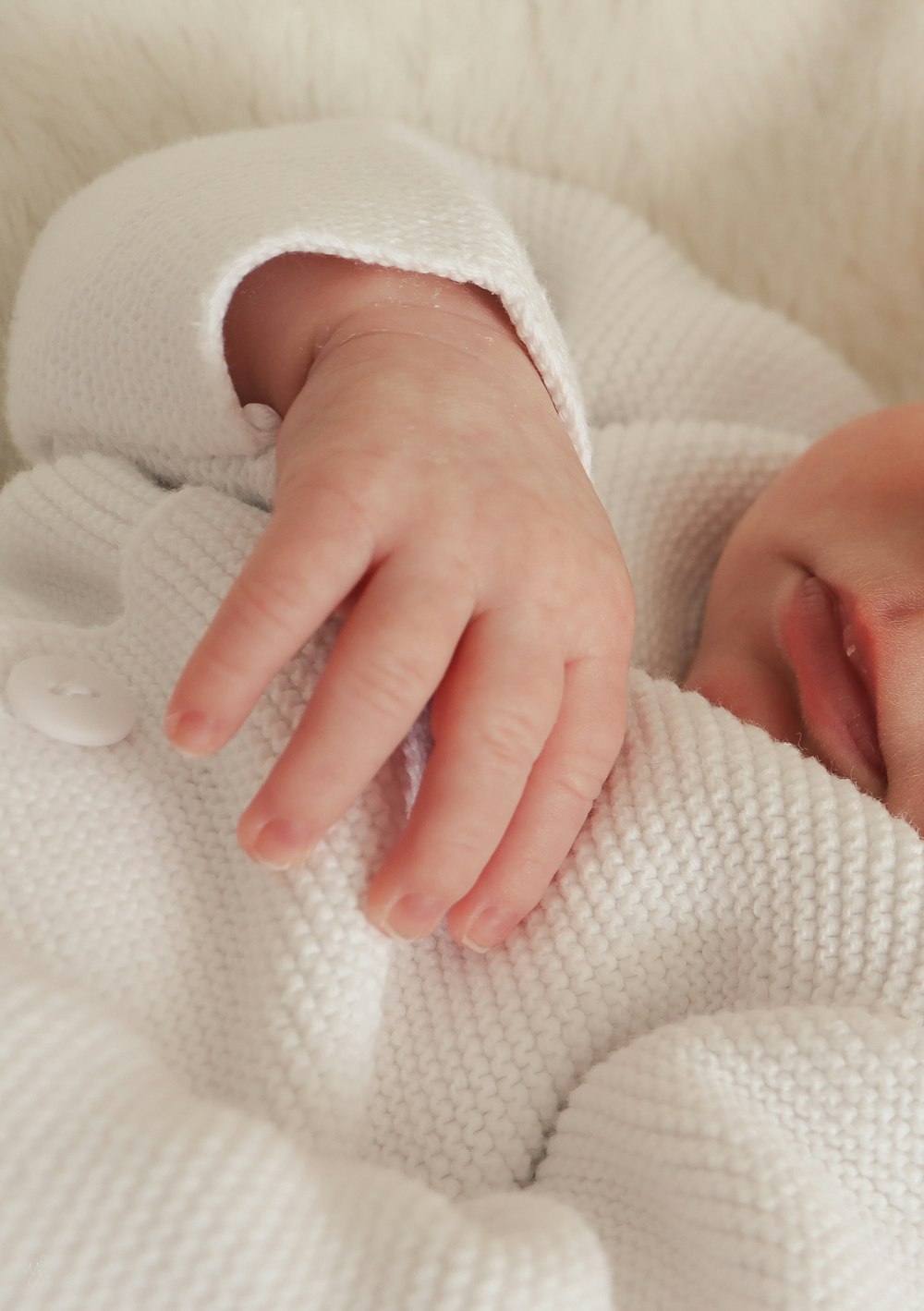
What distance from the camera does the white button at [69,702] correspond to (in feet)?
1.67

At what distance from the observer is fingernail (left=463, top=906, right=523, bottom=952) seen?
47cm

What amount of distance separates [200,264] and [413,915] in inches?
13.6

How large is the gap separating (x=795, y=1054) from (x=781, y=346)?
1.85ft

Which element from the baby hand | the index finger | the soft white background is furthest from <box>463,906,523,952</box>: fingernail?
the soft white background

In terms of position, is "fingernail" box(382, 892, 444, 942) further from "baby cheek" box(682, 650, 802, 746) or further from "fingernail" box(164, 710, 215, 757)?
"baby cheek" box(682, 650, 802, 746)

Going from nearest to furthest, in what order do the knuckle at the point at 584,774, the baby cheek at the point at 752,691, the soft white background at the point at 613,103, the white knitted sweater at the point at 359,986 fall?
the white knitted sweater at the point at 359,986
the knuckle at the point at 584,774
the baby cheek at the point at 752,691
the soft white background at the point at 613,103

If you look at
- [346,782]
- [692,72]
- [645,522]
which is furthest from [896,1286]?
[692,72]

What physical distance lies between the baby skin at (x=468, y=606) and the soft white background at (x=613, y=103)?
28 cm

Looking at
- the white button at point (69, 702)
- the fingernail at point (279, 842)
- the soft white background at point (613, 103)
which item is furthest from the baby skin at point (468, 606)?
the soft white background at point (613, 103)

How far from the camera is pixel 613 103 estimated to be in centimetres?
89

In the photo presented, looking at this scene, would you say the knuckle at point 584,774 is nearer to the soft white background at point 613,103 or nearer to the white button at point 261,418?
the white button at point 261,418

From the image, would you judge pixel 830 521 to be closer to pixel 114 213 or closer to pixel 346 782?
pixel 346 782

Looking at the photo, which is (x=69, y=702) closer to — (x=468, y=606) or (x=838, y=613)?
(x=468, y=606)

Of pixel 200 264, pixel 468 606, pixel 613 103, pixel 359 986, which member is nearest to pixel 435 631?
pixel 468 606
